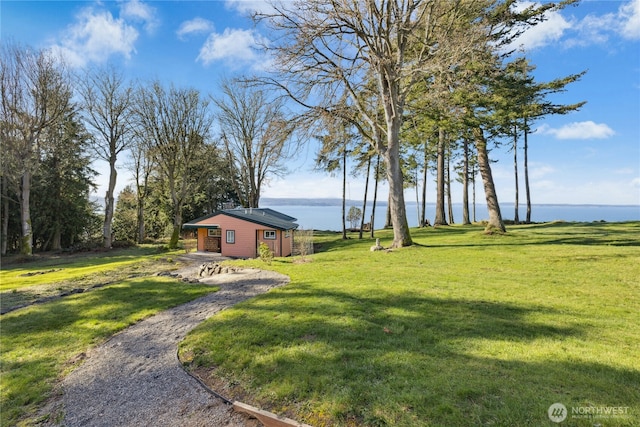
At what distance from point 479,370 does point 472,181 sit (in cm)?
3564

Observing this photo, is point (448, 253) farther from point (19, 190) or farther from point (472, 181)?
point (19, 190)

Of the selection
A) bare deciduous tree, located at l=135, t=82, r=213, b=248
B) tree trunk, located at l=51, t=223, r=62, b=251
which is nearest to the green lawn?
bare deciduous tree, located at l=135, t=82, r=213, b=248

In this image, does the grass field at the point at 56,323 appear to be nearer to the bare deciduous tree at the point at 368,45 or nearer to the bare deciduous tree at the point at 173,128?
the bare deciduous tree at the point at 368,45

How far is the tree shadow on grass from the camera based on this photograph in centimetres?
303

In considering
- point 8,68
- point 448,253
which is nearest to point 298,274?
point 448,253

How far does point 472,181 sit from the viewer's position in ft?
115

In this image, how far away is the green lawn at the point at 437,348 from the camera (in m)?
3.06

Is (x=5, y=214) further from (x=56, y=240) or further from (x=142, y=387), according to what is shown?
(x=142, y=387)

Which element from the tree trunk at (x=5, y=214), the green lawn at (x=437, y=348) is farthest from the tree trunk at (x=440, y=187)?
the tree trunk at (x=5, y=214)

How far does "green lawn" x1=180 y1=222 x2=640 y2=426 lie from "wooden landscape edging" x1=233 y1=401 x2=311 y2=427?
Answer: 4.3 inches

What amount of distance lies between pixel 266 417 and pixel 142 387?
2.19m

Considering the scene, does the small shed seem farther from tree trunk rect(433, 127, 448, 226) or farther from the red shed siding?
tree trunk rect(433, 127, 448, 226)

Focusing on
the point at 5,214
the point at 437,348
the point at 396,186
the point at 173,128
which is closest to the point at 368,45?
the point at 396,186

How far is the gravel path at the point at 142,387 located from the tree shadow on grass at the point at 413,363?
510 millimetres
